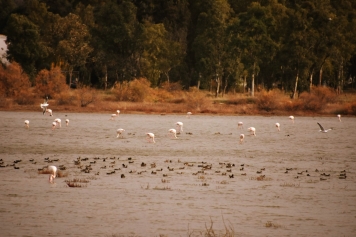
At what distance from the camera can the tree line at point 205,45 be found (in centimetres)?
7581

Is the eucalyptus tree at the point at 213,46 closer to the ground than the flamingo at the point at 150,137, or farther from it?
farther from it

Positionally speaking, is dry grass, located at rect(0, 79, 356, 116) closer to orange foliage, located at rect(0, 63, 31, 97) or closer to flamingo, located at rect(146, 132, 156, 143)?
orange foliage, located at rect(0, 63, 31, 97)

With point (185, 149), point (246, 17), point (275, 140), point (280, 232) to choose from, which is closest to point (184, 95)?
point (246, 17)

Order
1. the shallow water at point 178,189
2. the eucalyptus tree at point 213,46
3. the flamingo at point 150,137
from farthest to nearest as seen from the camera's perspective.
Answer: the eucalyptus tree at point 213,46, the flamingo at point 150,137, the shallow water at point 178,189

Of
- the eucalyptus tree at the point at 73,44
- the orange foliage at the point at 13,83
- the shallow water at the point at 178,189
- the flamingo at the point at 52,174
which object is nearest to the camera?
the shallow water at the point at 178,189

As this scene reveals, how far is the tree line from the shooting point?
75812 mm

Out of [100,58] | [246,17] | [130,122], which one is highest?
[246,17]

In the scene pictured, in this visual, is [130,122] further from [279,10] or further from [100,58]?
[279,10]

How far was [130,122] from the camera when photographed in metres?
53.5

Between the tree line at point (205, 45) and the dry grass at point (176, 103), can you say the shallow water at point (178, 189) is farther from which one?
the tree line at point (205, 45)

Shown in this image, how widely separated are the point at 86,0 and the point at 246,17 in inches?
1464

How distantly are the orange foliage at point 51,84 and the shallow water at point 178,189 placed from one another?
26.9 m

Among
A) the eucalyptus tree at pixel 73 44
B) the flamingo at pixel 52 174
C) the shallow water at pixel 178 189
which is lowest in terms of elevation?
the shallow water at pixel 178 189

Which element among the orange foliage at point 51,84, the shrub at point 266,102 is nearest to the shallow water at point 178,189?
the shrub at point 266,102
